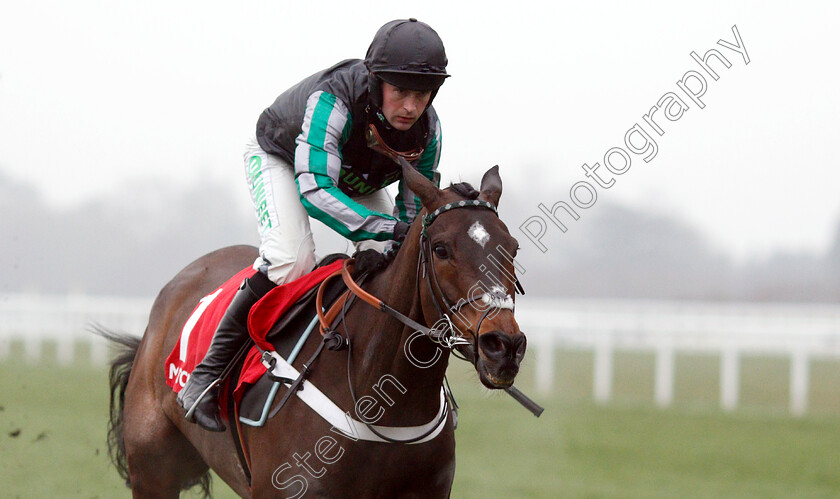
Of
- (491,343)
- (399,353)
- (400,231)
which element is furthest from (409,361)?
(491,343)

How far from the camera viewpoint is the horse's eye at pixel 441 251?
9.15ft

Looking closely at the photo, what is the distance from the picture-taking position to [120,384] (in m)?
5.07

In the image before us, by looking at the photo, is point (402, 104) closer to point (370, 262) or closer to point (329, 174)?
point (329, 174)

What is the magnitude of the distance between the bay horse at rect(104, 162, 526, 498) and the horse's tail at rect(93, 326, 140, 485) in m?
1.33

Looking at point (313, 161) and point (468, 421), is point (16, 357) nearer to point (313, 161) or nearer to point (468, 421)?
point (468, 421)

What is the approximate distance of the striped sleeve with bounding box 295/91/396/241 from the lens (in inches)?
127

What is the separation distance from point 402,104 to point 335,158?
32 cm

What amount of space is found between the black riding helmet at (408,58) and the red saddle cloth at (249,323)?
2.39 ft

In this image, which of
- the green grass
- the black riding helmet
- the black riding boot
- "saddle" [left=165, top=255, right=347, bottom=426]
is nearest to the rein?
"saddle" [left=165, top=255, right=347, bottom=426]

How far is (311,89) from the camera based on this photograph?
3596mm

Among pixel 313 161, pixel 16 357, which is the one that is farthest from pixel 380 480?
pixel 16 357

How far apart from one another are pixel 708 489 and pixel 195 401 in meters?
4.44

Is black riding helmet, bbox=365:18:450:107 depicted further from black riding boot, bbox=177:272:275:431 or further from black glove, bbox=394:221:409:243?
black riding boot, bbox=177:272:275:431

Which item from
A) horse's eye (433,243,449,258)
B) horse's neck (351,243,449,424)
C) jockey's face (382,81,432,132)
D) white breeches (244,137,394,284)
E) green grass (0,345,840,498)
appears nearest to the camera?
horse's eye (433,243,449,258)
